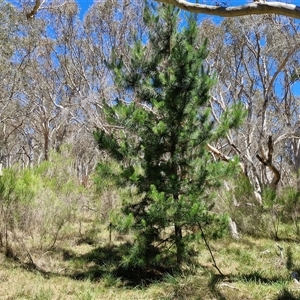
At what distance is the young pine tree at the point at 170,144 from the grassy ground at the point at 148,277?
49 centimetres

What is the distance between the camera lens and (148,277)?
5.70m

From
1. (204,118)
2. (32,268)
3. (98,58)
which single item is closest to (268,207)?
(204,118)

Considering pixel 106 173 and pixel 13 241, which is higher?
pixel 106 173

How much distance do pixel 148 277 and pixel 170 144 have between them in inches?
85.3

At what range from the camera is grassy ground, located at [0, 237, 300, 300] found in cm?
461

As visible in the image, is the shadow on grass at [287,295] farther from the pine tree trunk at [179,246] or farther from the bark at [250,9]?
the bark at [250,9]

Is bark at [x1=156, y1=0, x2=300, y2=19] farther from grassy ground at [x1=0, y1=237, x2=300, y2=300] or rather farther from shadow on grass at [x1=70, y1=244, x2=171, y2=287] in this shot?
shadow on grass at [x1=70, y1=244, x2=171, y2=287]

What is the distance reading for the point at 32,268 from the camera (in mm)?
5879

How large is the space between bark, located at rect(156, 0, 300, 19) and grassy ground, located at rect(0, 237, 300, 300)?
10.5 feet

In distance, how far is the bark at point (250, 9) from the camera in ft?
10.8

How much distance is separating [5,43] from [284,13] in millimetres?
10461

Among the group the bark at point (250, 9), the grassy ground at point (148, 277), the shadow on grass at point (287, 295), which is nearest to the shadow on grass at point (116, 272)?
the grassy ground at point (148, 277)

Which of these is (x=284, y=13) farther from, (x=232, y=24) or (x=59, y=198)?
(x=232, y=24)

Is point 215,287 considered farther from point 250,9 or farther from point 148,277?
point 250,9
